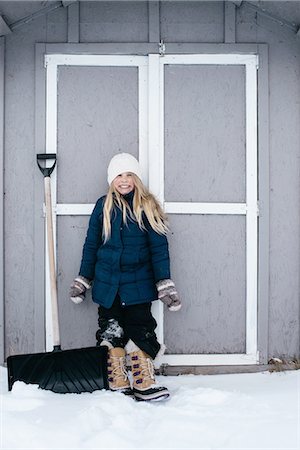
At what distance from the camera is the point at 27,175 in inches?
193

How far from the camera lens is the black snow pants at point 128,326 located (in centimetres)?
450

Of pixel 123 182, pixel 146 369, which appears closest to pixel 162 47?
pixel 123 182

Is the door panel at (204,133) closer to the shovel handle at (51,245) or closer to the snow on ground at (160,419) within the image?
the shovel handle at (51,245)

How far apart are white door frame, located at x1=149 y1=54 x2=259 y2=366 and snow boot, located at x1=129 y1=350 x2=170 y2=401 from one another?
0.51 meters

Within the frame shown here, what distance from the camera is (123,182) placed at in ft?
15.1

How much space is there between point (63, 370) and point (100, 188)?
148 centimetres

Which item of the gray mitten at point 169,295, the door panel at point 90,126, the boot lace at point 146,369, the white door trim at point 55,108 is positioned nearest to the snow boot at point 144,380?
the boot lace at point 146,369

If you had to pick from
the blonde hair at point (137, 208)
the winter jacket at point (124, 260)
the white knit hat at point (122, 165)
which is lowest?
the winter jacket at point (124, 260)

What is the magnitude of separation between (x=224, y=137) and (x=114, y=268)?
1.42 meters

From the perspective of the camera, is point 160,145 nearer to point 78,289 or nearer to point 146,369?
point 78,289

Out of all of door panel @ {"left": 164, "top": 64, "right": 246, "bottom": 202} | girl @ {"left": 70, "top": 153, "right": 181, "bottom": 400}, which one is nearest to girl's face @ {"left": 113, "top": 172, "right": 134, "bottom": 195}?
girl @ {"left": 70, "top": 153, "right": 181, "bottom": 400}

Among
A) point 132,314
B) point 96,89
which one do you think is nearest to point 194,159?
point 96,89

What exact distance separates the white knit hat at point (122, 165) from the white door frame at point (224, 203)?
11.2 inches

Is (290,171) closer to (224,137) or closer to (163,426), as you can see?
(224,137)
